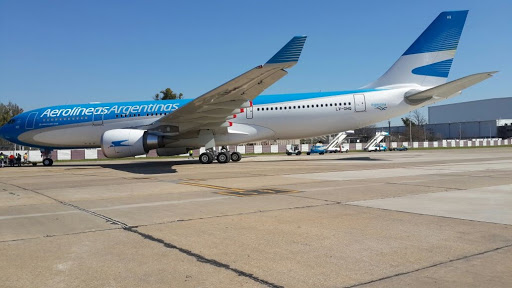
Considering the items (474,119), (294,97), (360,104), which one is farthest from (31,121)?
(474,119)

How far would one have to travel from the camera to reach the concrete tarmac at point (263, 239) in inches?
140

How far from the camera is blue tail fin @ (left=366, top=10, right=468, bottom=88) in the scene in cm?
2125

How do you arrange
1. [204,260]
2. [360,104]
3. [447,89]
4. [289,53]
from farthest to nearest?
1. [360,104]
2. [447,89]
3. [289,53]
4. [204,260]

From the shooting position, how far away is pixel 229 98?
18031 millimetres

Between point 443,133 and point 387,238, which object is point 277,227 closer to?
point 387,238

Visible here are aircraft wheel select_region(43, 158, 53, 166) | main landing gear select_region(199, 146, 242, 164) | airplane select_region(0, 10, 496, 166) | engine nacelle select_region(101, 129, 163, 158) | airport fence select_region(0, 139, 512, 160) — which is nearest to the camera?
engine nacelle select_region(101, 129, 163, 158)

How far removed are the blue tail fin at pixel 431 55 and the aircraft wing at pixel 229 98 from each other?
8865mm

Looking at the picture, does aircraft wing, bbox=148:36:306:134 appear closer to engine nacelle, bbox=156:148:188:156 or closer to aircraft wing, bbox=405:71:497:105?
engine nacelle, bbox=156:148:188:156

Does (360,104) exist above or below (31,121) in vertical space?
above

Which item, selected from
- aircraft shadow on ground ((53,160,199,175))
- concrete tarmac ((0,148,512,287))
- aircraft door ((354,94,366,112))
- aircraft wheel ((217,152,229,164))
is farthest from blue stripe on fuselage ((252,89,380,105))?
concrete tarmac ((0,148,512,287))

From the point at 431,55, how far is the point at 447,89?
275cm

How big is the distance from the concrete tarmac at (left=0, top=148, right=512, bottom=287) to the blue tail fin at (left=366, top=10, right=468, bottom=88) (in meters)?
14.6

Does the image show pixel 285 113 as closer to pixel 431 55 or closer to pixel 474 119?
pixel 431 55

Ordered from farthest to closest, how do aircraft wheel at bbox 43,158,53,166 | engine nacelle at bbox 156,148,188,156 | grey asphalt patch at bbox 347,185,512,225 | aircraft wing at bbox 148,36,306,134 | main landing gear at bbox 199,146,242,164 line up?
aircraft wheel at bbox 43,158,53,166, main landing gear at bbox 199,146,242,164, engine nacelle at bbox 156,148,188,156, aircraft wing at bbox 148,36,306,134, grey asphalt patch at bbox 347,185,512,225
